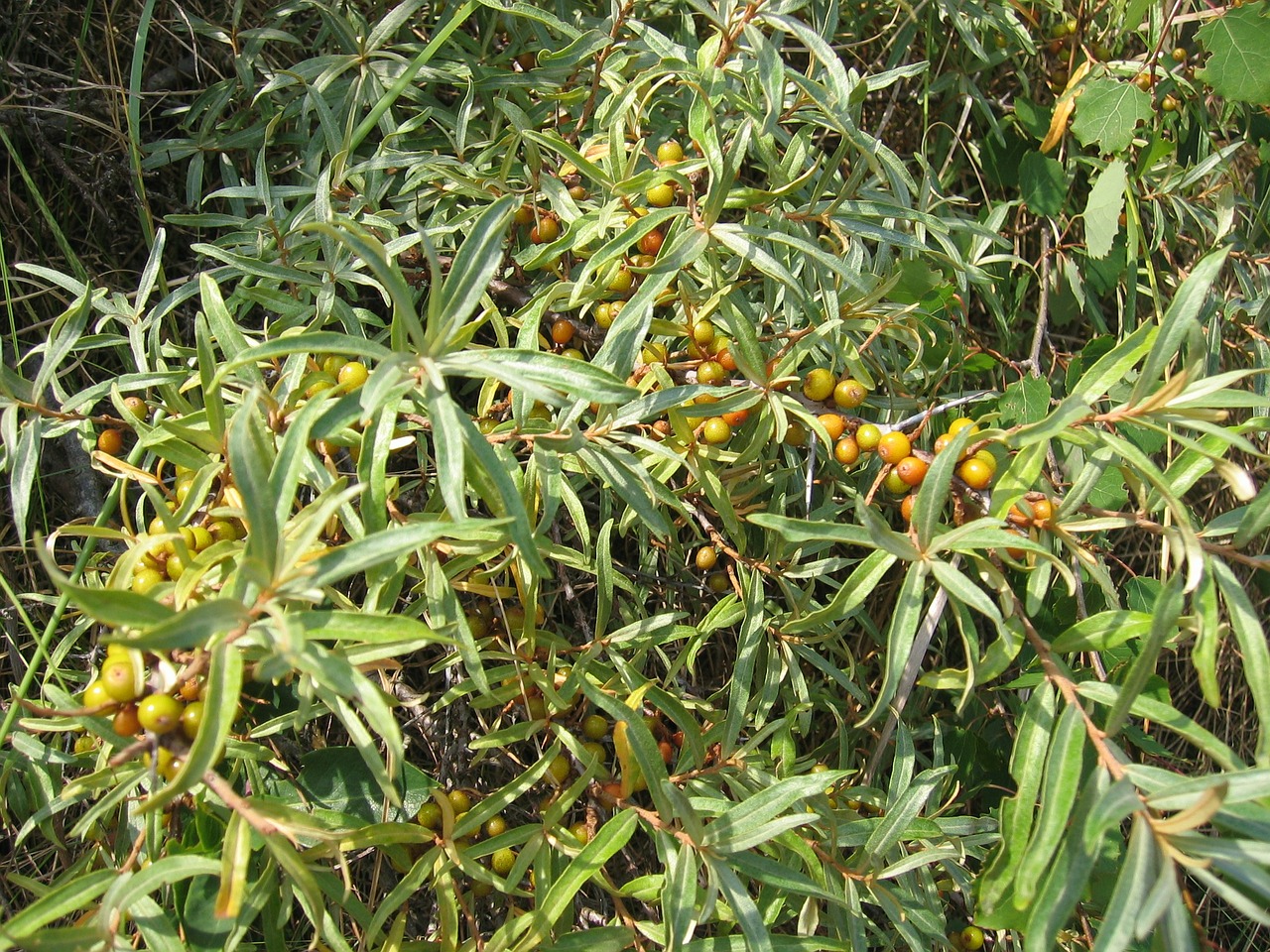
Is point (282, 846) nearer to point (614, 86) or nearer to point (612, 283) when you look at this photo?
point (612, 283)

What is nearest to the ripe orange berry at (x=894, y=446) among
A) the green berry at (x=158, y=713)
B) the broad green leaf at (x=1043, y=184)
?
the green berry at (x=158, y=713)

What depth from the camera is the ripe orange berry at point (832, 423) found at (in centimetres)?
164

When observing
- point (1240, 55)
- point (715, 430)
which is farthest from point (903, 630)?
point (1240, 55)

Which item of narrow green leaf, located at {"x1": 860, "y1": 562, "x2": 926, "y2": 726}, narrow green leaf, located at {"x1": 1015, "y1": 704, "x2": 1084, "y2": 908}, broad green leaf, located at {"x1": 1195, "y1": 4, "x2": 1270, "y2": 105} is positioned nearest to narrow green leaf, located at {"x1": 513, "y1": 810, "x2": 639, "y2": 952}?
narrow green leaf, located at {"x1": 860, "y1": 562, "x2": 926, "y2": 726}

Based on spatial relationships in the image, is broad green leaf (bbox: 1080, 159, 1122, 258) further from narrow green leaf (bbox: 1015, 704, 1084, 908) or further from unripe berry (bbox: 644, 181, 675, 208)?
narrow green leaf (bbox: 1015, 704, 1084, 908)

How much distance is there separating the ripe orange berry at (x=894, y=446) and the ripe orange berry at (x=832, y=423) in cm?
17

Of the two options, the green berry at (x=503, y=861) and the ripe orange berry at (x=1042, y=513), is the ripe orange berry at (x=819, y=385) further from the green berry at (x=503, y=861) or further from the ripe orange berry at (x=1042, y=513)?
the green berry at (x=503, y=861)

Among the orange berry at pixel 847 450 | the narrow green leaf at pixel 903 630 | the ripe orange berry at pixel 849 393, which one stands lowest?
the narrow green leaf at pixel 903 630

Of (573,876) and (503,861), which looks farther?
(503,861)

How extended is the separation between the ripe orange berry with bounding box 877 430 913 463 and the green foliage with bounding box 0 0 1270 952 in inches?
2.2

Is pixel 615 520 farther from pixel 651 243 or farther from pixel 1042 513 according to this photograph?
pixel 1042 513

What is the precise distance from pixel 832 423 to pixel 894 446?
195 mm

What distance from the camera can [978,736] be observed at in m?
2.23

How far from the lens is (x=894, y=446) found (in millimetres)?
1467
